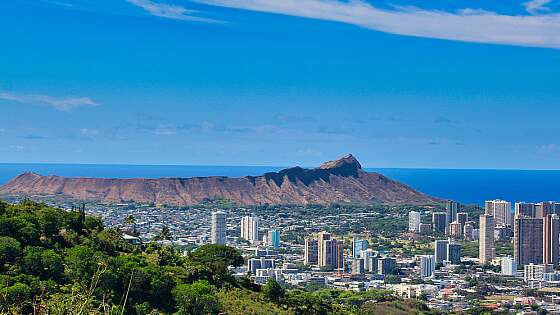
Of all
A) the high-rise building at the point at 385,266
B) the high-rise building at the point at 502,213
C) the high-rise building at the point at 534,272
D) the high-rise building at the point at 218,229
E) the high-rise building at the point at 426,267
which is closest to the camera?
the high-rise building at the point at 534,272

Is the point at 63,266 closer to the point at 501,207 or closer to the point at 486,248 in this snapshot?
the point at 486,248

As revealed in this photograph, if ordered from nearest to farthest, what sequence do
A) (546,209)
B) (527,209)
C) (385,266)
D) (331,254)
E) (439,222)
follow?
(385,266), (331,254), (546,209), (527,209), (439,222)

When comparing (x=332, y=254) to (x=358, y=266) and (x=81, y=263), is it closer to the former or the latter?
(x=358, y=266)

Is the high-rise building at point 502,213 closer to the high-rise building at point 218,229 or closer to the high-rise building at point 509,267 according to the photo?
the high-rise building at point 509,267

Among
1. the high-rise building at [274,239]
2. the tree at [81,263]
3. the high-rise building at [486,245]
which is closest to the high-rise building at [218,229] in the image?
the high-rise building at [274,239]

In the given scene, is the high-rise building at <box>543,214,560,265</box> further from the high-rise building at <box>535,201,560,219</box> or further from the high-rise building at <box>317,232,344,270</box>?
the high-rise building at <box>535,201,560,219</box>

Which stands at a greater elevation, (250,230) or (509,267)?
(250,230)

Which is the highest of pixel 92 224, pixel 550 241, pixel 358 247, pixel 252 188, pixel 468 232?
pixel 252 188

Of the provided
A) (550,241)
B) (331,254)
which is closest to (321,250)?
(331,254)
